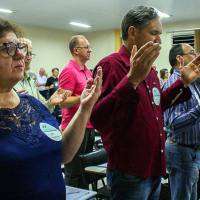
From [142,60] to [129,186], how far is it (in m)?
0.60

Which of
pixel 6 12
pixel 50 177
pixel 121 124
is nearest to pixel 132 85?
pixel 121 124

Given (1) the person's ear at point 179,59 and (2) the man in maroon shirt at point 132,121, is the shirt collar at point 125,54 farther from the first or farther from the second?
(1) the person's ear at point 179,59

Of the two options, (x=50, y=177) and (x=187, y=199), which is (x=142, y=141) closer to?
(x=50, y=177)

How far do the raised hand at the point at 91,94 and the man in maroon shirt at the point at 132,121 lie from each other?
5.0 inches

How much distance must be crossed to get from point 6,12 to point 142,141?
9.11 meters

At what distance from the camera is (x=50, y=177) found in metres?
1.25

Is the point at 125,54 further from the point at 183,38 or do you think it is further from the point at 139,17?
the point at 183,38

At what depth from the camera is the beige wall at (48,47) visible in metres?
12.9

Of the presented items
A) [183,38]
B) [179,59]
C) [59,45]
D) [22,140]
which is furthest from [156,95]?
[59,45]

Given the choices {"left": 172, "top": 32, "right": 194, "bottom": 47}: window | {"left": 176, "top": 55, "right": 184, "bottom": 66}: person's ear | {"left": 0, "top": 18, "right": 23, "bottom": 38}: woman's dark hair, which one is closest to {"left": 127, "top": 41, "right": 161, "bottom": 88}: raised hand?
{"left": 0, "top": 18, "right": 23, "bottom": 38}: woman's dark hair

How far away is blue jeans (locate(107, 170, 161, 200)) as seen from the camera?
1.67 m

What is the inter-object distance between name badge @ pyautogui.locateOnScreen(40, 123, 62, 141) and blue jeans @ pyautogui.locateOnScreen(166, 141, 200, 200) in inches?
55.5

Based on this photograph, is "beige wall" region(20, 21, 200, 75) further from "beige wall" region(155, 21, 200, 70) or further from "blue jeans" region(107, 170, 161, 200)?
"blue jeans" region(107, 170, 161, 200)

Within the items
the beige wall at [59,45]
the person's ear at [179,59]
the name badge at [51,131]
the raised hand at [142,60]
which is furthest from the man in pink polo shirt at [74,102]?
the beige wall at [59,45]
